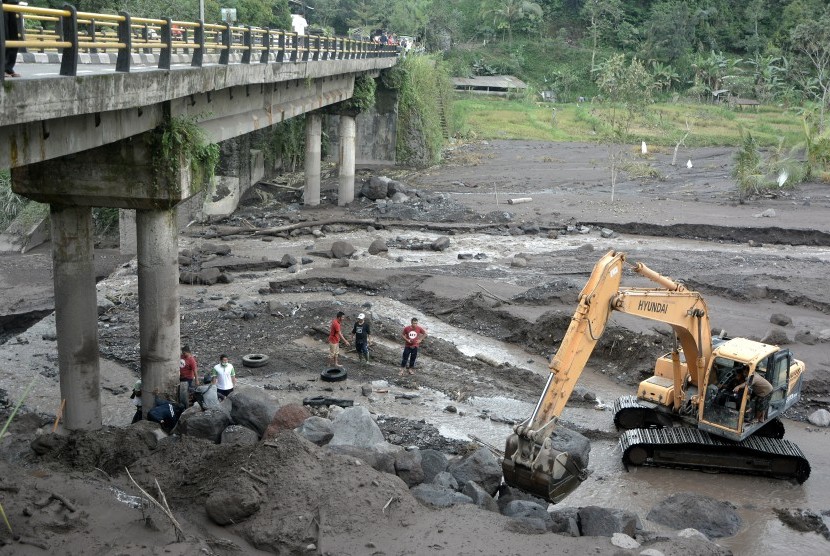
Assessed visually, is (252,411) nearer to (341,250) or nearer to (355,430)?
(355,430)

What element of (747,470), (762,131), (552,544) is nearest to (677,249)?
(747,470)

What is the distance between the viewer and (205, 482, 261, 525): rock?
11305 mm

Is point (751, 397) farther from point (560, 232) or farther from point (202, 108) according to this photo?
point (560, 232)

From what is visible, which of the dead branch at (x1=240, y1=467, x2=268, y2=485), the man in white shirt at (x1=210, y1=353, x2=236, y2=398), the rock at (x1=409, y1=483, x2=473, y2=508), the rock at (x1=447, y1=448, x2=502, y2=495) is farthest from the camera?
the man in white shirt at (x1=210, y1=353, x2=236, y2=398)

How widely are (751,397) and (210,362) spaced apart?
1209 cm

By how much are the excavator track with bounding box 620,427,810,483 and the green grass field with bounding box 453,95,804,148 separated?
1956 inches

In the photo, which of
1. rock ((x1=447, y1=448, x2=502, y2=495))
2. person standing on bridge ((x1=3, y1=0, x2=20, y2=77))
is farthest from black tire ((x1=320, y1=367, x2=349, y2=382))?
person standing on bridge ((x1=3, y1=0, x2=20, y2=77))

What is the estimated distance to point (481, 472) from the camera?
1364 centimetres

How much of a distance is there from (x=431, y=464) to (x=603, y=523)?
119 inches

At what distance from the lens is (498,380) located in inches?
806

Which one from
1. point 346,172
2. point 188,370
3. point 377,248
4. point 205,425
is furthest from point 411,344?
point 346,172

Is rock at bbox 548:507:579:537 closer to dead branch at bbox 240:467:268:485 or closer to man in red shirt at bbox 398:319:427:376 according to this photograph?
dead branch at bbox 240:467:268:485

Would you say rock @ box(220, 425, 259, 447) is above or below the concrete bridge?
below

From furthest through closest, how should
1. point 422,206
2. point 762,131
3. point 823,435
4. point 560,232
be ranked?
point 762,131 < point 422,206 < point 560,232 < point 823,435
